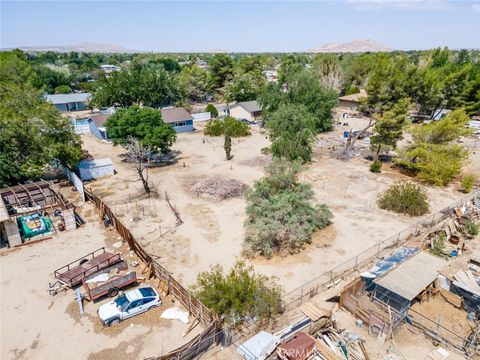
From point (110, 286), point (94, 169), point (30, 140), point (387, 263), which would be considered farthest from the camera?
point (94, 169)

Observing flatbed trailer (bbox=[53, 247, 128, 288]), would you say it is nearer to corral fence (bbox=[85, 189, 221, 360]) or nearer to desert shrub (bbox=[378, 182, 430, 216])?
corral fence (bbox=[85, 189, 221, 360])

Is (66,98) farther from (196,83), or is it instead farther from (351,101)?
(351,101)

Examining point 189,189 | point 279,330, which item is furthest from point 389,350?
point 189,189

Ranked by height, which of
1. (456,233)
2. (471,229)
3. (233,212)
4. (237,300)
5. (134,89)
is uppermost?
(134,89)

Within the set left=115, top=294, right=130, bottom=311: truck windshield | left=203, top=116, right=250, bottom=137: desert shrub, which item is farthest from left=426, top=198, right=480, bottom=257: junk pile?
left=203, top=116, right=250, bottom=137: desert shrub

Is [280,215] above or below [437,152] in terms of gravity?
below

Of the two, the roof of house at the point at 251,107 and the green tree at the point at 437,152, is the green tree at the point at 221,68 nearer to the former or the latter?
the roof of house at the point at 251,107

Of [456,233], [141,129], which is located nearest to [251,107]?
[141,129]

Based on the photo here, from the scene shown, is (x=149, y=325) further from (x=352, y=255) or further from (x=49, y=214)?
(x=49, y=214)
